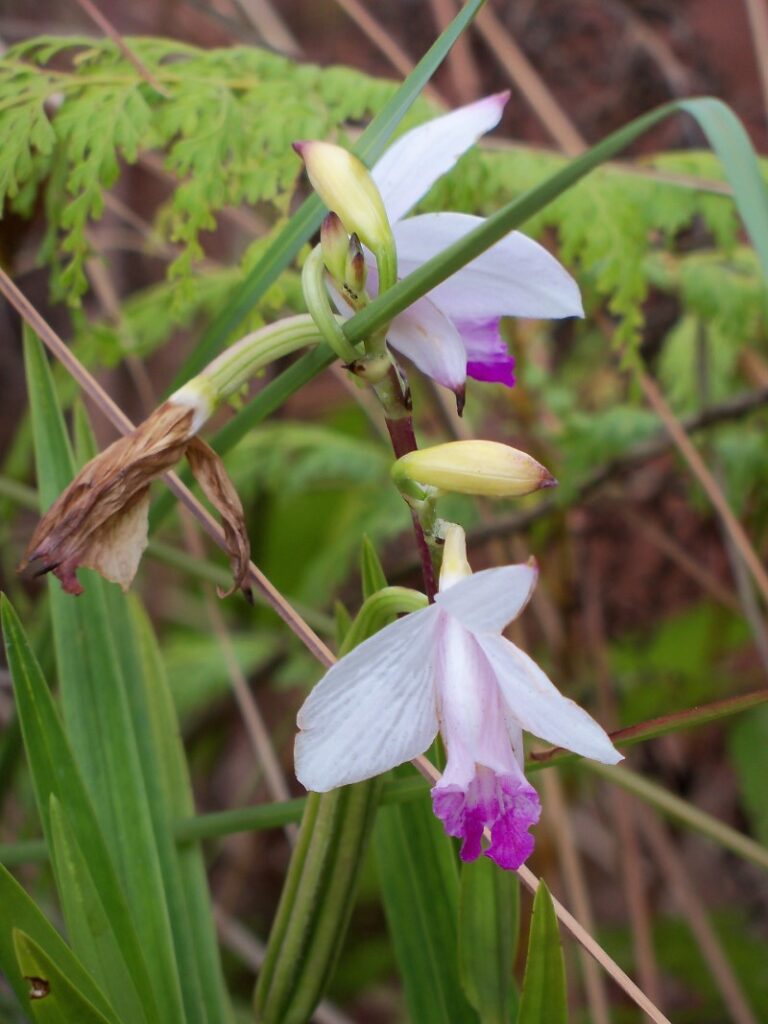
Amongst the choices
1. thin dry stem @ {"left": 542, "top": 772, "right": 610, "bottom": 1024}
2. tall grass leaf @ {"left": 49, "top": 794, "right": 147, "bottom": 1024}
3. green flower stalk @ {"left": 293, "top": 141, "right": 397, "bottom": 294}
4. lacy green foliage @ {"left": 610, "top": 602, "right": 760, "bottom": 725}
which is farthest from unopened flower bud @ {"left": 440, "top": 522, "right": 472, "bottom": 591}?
lacy green foliage @ {"left": 610, "top": 602, "right": 760, "bottom": 725}

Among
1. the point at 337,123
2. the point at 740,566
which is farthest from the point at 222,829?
the point at 740,566

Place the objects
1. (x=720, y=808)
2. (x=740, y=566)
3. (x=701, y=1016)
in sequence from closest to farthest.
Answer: (x=740, y=566)
(x=701, y=1016)
(x=720, y=808)

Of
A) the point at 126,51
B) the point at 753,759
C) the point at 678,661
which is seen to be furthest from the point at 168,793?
the point at 678,661

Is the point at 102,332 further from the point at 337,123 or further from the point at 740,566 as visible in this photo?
the point at 740,566

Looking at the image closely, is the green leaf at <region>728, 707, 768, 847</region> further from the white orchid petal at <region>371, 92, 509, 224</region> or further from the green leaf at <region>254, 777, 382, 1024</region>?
the white orchid petal at <region>371, 92, 509, 224</region>

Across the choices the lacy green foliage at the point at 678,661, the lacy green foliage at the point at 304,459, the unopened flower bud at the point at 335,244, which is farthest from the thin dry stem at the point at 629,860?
the unopened flower bud at the point at 335,244

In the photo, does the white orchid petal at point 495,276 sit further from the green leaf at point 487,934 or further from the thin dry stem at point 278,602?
the green leaf at point 487,934
